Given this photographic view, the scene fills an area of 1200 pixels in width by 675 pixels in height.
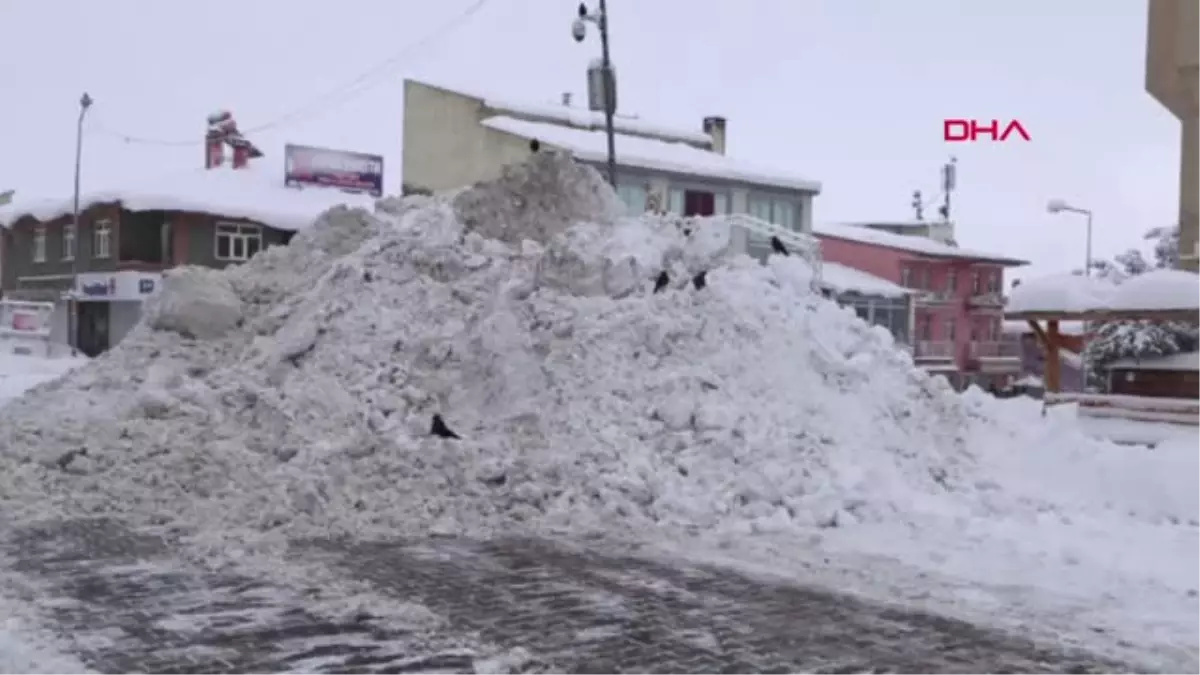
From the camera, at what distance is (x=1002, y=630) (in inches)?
248

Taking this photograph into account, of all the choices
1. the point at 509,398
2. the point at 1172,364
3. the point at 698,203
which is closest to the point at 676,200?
the point at 698,203

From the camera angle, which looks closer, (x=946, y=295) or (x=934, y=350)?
(x=934, y=350)

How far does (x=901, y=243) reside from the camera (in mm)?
44812

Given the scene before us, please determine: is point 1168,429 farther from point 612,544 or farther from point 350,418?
point 350,418

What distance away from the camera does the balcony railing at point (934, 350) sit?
4338cm

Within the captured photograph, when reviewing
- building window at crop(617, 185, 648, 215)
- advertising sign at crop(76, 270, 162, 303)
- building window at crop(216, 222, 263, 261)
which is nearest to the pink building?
building window at crop(617, 185, 648, 215)

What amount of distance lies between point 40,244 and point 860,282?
2614 cm

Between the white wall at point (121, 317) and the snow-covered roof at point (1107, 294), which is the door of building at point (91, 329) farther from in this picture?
the snow-covered roof at point (1107, 294)

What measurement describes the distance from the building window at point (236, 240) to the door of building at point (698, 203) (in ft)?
39.4

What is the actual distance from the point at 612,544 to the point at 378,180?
114 feet

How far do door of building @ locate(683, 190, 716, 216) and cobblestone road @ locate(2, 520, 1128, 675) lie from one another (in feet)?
93.8

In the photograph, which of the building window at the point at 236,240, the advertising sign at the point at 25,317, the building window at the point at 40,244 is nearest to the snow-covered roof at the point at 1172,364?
the building window at the point at 236,240

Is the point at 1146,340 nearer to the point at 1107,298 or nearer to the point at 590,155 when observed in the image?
the point at 1107,298

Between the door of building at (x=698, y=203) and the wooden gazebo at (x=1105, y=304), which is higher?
the door of building at (x=698, y=203)
